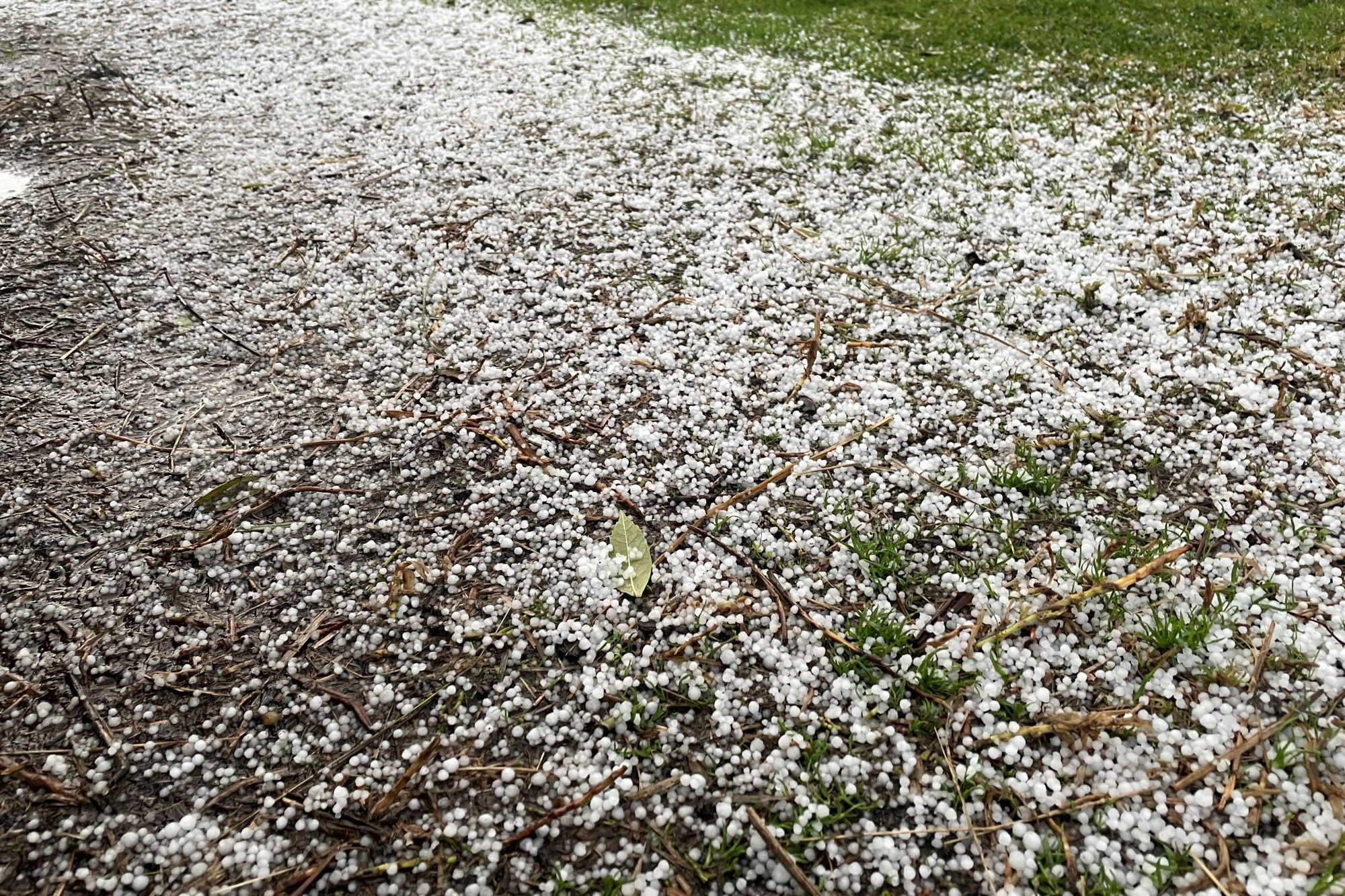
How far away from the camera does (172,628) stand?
266cm

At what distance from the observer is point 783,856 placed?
81.4 inches

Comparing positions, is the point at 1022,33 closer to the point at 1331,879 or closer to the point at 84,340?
the point at 1331,879

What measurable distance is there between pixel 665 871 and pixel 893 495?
155 centimetres

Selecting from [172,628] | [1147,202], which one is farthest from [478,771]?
[1147,202]

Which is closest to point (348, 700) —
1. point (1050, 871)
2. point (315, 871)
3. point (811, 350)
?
point (315, 871)

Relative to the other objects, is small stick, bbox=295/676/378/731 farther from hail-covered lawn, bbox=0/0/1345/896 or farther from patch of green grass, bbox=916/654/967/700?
patch of green grass, bbox=916/654/967/700

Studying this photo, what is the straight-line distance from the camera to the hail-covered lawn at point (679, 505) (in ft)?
7.11

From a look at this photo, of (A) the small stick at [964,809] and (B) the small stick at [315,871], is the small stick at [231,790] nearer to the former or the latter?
(B) the small stick at [315,871]

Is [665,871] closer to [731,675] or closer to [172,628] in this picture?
[731,675]

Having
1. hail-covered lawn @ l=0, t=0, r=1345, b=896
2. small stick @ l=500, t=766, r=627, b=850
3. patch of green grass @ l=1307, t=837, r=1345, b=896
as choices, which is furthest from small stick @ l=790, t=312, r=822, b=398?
patch of green grass @ l=1307, t=837, r=1345, b=896

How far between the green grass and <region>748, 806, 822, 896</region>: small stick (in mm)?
5464

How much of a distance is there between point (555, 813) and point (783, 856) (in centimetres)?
59

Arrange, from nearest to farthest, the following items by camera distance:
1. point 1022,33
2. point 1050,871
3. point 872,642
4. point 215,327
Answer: point 1050,871
point 872,642
point 215,327
point 1022,33

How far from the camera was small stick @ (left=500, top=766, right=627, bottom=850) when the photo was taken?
2.15 metres
